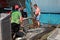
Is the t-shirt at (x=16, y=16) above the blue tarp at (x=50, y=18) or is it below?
above

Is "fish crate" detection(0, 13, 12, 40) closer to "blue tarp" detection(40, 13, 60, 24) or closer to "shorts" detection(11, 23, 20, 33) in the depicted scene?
"shorts" detection(11, 23, 20, 33)

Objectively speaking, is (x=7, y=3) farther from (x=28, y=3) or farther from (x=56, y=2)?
(x=56, y=2)

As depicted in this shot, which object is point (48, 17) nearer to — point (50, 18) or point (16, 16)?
point (50, 18)

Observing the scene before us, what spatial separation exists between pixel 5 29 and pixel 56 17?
31.9 feet

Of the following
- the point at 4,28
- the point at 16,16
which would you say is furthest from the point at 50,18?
the point at 4,28

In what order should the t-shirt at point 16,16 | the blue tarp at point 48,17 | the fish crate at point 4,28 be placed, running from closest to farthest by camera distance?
the fish crate at point 4,28, the t-shirt at point 16,16, the blue tarp at point 48,17

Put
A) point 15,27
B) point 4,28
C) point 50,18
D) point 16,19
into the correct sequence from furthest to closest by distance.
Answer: point 50,18
point 15,27
point 16,19
point 4,28

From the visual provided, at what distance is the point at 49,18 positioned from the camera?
54.0 ft

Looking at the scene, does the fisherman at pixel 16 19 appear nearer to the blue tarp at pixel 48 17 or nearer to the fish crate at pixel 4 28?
the fish crate at pixel 4 28

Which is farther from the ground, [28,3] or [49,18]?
[28,3]

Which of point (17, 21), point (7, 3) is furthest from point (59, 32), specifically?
point (7, 3)

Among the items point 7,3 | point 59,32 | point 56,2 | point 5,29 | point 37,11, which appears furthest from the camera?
point 7,3

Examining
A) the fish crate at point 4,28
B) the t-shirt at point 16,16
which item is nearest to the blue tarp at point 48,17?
the t-shirt at point 16,16

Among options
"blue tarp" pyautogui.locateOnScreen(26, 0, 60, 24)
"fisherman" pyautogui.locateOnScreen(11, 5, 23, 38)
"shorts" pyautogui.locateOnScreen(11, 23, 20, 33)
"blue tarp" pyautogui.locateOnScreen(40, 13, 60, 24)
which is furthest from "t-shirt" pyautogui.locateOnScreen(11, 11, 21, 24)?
"blue tarp" pyautogui.locateOnScreen(40, 13, 60, 24)
